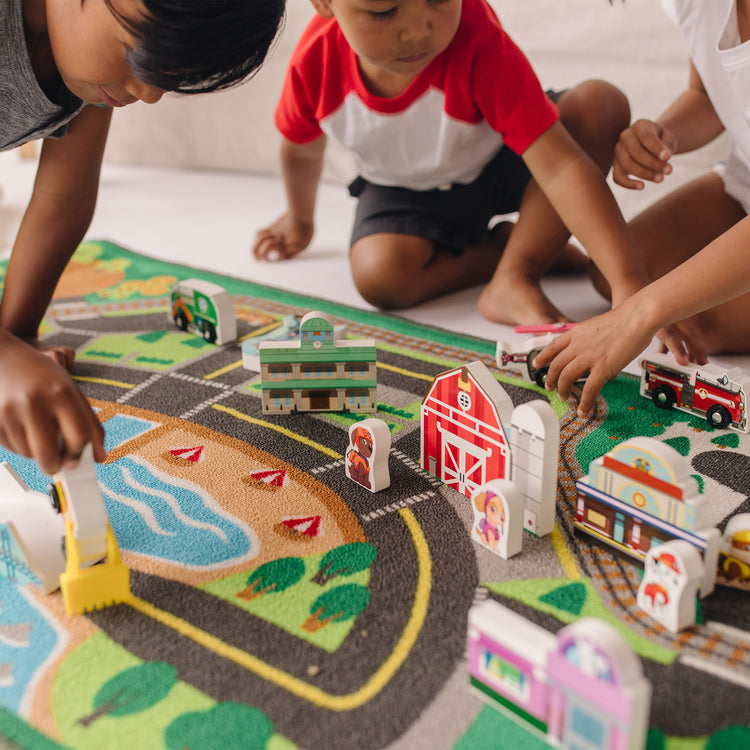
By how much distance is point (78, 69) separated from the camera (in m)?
0.67

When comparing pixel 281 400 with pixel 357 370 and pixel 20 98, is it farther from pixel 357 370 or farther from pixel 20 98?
pixel 20 98

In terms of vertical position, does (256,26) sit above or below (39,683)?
above

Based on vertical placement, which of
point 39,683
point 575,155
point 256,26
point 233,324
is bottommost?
point 39,683

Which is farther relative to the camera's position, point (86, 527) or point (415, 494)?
point (415, 494)

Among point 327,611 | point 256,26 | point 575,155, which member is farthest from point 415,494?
point 575,155

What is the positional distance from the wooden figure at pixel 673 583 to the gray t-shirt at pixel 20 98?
69cm

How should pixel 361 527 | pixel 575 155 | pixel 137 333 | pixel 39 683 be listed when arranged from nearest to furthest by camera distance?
pixel 39 683, pixel 361 527, pixel 575 155, pixel 137 333

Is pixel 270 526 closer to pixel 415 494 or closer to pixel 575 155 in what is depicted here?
pixel 415 494

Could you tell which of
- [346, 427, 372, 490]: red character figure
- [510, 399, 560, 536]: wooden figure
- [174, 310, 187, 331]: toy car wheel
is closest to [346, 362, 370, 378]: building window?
[346, 427, 372, 490]: red character figure

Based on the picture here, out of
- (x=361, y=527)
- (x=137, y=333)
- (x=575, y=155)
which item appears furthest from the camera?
(x=137, y=333)

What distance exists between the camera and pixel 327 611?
590mm

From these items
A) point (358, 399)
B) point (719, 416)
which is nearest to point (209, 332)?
point (358, 399)

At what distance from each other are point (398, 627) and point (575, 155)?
2.18ft

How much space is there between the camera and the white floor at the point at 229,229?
47.4 inches
